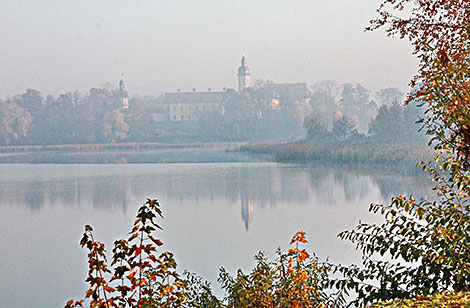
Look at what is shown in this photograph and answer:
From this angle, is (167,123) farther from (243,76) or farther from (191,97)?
(243,76)

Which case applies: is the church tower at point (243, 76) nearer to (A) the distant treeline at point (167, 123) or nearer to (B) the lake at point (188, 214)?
(A) the distant treeline at point (167, 123)

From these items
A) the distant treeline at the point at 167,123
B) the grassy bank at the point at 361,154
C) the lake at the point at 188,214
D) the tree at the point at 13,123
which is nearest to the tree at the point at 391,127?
the grassy bank at the point at 361,154

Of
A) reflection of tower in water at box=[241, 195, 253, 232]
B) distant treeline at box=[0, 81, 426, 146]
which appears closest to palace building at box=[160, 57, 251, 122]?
distant treeline at box=[0, 81, 426, 146]

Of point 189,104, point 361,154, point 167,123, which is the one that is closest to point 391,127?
point 361,154

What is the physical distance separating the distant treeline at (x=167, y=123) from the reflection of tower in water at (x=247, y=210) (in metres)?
33.9

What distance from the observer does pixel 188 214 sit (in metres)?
12.0

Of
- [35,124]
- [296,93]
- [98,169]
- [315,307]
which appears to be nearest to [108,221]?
Result: [315,307]

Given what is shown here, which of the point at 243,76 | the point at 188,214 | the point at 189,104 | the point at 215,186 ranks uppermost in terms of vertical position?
the point at 243,76

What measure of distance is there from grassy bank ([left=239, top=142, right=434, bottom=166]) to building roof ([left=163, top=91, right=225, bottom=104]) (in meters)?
60.3

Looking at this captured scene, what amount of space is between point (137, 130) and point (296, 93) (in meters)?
20.7

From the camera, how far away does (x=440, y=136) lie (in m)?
3.68

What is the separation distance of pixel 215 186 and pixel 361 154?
35.4ft

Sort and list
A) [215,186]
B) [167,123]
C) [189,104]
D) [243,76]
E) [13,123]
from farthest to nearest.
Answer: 1. [243,76]
2. [189,104]
3. [167,123]
4. [13,123]
5. [215,186]

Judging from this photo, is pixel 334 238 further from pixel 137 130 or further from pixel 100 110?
pixel 100 110
